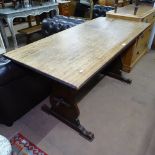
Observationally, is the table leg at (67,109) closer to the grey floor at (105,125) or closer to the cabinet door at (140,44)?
the grey floor at (105,125)

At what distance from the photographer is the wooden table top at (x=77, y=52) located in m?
1.17

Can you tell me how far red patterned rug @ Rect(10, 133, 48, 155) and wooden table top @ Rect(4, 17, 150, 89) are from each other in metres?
0.82

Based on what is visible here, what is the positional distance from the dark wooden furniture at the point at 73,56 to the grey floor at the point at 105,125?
0.12 metres

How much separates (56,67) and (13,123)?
980 mm

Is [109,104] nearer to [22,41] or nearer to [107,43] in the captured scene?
[107,43]

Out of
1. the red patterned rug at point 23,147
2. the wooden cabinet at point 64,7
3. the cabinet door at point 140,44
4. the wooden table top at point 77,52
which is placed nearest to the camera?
the wooden table top at point 77,52

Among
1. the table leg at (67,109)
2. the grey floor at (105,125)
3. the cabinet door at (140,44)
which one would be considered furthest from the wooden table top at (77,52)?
the grey floor at (105,125)

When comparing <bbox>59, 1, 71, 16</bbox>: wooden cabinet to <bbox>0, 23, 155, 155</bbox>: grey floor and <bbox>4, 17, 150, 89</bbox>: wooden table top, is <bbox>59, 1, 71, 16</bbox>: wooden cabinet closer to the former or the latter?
<bbox>4, 17, 150, 89</bbox>: wooden table top

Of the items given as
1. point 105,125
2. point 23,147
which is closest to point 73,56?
point 105,125

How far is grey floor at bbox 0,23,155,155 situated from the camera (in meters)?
1.55

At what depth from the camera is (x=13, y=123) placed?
1.78 meters

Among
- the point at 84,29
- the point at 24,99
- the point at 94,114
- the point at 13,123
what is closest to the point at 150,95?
the point at 94,114

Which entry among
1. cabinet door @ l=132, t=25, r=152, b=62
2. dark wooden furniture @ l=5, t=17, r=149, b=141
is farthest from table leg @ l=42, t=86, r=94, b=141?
cabinet door @ l=132, t=25, r=152, b=62

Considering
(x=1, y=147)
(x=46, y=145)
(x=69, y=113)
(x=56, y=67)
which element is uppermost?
(x=56, y=67)
